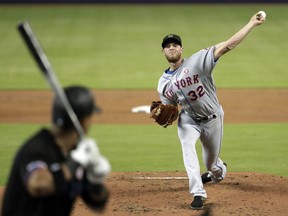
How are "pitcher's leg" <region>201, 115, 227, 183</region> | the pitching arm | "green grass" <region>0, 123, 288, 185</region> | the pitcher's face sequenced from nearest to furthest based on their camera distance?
the pitching arm → the pitcher's face → "pitcher's leg" <region>201, 115, 227, 183</region> → "green grass" <region>0, 123, 288, 185</region>

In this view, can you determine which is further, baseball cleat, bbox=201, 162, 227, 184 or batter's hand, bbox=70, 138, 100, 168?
baseball cleat, bbox=201, 162, 227, 184

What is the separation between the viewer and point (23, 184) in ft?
14.3

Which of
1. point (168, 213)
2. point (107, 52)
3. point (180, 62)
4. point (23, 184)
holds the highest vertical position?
point (107, 52)

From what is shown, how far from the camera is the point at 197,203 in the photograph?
324 inches

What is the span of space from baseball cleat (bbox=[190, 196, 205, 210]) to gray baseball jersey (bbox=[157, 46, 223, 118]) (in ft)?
3.18

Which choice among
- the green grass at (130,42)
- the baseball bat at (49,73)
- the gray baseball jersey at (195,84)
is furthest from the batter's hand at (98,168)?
the green grass at (130,42)

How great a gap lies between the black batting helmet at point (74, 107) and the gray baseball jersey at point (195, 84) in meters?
3.94

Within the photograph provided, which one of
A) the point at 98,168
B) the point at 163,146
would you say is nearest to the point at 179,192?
the point at 163,146

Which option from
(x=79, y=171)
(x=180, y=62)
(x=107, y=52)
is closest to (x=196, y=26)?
(x=107, y=52)

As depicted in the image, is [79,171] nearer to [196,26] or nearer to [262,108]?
[262,108]

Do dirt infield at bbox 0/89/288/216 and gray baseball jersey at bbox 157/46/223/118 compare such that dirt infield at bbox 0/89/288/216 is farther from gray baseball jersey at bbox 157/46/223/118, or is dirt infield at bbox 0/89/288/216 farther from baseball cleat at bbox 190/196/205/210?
gray baseball jersey at bbox 157/46/223/118

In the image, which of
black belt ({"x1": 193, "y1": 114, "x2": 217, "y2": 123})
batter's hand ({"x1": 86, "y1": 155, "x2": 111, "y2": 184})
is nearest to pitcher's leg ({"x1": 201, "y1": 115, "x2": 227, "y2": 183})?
black belt ({"x1": 193, "y1": 114, "x2": 217, "y2": 123})

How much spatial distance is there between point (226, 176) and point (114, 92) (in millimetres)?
6758

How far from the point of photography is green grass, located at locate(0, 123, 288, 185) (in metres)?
10.5
